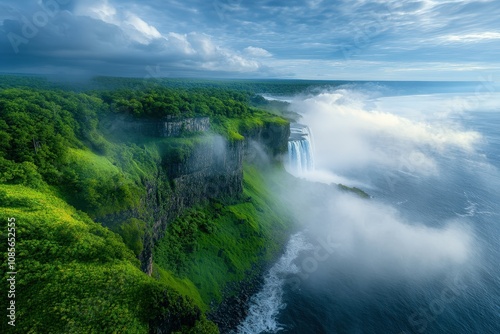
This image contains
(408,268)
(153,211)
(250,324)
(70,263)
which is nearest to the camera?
(70,263)

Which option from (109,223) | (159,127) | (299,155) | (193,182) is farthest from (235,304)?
(299,155)

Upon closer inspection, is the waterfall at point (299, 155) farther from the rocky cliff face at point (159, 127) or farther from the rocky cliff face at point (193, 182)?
the rocky cliff face at point (159, 127)

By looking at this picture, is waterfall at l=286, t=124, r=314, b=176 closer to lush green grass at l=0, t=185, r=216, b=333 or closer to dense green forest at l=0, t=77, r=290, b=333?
dense green forest at l=0, t=77, r=290, b=333

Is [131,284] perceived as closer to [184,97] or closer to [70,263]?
[70,263]

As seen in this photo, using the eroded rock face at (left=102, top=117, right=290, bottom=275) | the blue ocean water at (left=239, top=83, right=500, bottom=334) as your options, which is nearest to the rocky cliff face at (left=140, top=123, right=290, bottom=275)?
the eroded rock face at (left=102, top=117, right=290, bottom=275)

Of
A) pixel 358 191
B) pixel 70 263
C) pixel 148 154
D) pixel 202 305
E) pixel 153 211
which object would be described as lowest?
pixel 358 191

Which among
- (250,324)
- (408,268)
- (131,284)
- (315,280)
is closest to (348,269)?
(315,280)
